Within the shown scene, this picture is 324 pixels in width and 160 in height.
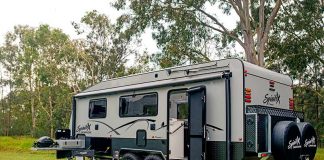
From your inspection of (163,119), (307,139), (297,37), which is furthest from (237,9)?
(307,139)

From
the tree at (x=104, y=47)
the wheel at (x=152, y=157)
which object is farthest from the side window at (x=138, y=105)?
the tree at (x=104, y=47)

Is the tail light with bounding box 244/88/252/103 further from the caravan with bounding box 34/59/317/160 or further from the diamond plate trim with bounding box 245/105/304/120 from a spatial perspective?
the diamond plate trim with bounding box 245/105/304/120

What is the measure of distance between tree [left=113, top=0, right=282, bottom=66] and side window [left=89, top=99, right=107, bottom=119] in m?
8.05

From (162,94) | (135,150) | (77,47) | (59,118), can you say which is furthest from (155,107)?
(59,118)

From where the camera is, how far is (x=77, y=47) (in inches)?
1373

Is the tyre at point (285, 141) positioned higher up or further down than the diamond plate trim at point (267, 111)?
further down

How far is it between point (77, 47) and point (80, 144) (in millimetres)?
23380

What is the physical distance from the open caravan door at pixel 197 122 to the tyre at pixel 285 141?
137cm

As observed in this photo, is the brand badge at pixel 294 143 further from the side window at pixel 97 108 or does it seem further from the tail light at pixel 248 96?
the side window at pixel 97 108

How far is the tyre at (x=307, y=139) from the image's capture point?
328 inches

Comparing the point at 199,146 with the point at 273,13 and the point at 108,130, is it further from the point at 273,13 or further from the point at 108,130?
the point at 273,13

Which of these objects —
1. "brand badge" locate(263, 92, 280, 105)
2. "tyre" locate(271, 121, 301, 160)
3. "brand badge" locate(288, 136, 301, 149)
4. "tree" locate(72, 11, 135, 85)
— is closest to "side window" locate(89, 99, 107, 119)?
"brand badge" locate(263, 92, 280, 105)

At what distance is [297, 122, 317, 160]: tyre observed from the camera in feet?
27.3

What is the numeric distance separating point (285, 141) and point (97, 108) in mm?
6025
